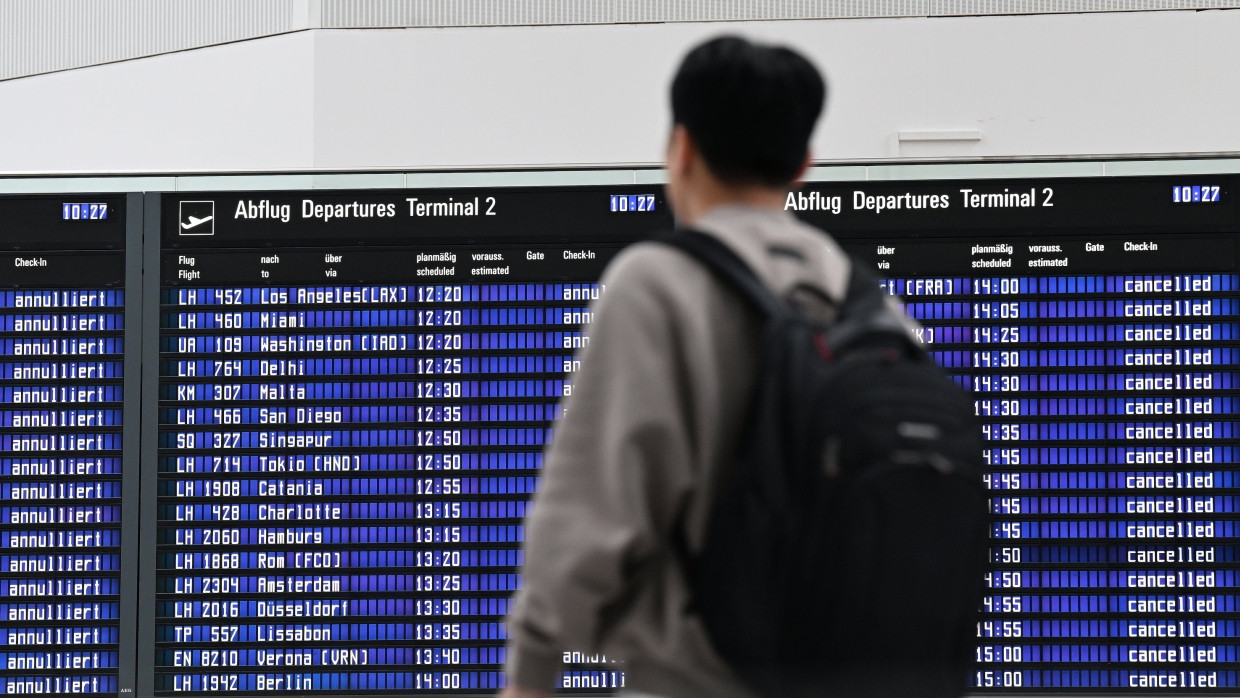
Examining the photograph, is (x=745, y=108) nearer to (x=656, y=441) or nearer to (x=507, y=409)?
(x=656, y=441)

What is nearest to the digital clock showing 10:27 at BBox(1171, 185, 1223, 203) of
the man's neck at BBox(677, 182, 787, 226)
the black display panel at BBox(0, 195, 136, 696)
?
the man's neck at BBox(677, 182, 787, 226)

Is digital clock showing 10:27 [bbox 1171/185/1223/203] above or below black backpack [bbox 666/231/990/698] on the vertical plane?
above

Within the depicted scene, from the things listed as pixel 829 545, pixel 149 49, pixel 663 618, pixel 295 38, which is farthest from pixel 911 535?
pixel 149 49

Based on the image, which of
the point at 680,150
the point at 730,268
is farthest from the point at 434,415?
the point at 730,268

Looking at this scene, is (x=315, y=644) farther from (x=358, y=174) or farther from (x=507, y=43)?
(x=507, y=43)

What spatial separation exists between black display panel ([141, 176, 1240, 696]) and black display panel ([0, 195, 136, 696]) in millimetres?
131

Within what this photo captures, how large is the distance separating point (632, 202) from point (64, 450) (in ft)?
5.51

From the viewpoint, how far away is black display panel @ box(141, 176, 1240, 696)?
10.7 feet

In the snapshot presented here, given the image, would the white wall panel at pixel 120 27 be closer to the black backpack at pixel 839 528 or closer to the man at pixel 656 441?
the man at pixel 656 441

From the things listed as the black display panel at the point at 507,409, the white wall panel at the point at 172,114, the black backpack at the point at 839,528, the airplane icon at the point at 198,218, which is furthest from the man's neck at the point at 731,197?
the airplane icon at the point at 198,218

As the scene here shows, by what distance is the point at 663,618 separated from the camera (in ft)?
3.70

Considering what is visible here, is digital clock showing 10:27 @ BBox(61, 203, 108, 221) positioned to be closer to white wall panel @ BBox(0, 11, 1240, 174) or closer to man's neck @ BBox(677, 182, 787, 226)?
white wall panel @ BBox(0, 11, 1240, 174)

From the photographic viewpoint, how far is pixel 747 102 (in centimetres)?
117

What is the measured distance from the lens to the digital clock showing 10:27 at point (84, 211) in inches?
137
